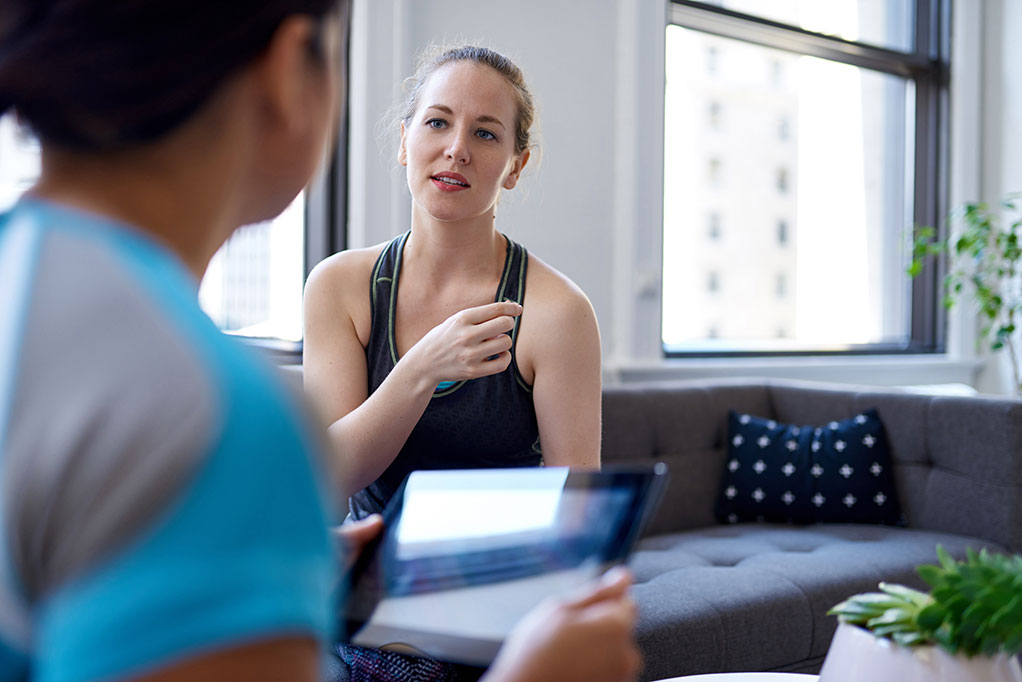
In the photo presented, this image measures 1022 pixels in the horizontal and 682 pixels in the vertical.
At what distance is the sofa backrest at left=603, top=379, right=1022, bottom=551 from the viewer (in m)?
2.65

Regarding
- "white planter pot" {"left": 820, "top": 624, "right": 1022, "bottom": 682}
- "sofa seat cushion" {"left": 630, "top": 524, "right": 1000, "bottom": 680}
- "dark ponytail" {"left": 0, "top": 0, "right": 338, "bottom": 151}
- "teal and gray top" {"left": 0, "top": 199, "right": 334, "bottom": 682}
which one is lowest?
"sofa seat cushion" {"left": 630, "top": 524, "right": 1000, "bottom": 680}

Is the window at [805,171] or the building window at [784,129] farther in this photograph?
the building window at [784,129]

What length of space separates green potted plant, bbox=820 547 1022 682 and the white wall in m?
2.05

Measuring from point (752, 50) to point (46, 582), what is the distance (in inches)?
157

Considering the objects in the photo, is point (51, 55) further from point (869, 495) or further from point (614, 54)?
point (614, 54)

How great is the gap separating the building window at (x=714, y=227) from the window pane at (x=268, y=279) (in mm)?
1691

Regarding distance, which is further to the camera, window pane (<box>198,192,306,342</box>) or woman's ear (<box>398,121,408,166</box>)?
window pane (<box>198,192,306,342</box>)

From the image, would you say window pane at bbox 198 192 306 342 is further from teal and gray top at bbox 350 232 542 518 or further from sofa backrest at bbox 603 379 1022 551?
teal and gray top at bbox 350 232 542 518

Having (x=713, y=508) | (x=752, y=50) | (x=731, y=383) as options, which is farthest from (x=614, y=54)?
(x=713, y=508)

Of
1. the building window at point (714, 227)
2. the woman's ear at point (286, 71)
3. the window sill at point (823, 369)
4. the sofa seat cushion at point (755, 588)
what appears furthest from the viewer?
the building window at point (714, 227)

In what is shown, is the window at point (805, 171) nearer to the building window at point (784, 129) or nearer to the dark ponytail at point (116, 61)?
the building window at point (784, 129)

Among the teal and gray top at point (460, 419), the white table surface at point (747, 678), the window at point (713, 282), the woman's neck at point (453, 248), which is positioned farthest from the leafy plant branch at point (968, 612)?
the window at point (713, 282)

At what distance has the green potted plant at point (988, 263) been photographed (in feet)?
13.0

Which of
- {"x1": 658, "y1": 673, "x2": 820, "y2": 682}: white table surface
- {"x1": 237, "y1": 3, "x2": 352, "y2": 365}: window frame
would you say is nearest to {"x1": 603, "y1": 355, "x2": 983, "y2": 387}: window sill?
{"x1": 237, "y1": 3, "x2": 352, "y2": 365}: window frame
